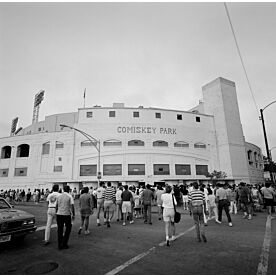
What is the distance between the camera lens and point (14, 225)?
6.39 metres

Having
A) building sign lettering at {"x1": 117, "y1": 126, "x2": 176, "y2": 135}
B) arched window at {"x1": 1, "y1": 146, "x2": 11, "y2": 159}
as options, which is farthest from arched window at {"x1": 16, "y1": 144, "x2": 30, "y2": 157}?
building sign lettering at {"x1": 117, "y1": 126, "x2": 176, "y2": 135}

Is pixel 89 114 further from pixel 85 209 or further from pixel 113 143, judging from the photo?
pixel 85 209

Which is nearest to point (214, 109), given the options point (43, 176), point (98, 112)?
point (98, 112)

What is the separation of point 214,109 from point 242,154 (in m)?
12.2

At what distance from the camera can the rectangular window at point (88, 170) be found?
127 ft

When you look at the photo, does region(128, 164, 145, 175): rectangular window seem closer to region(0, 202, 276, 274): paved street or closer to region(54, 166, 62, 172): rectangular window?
region(54, 166, 62, 172): rectangular window

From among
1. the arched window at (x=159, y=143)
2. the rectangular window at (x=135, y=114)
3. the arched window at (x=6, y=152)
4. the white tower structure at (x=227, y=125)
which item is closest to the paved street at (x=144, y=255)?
the arched window at (x=159, y=143)

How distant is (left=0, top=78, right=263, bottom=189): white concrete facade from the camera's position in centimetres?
3894

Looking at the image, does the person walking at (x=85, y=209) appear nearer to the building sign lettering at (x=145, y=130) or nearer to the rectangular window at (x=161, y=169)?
the rectangular window at (x=161, y=169)

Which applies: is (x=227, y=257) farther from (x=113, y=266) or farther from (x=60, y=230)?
(x=60, y=230)

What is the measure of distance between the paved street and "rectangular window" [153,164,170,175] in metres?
31.6

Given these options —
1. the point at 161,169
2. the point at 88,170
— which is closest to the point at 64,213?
the point at 88,170

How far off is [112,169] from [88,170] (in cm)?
463

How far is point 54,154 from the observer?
1607 inches
